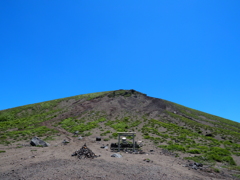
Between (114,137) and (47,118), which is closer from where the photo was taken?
(114,137)

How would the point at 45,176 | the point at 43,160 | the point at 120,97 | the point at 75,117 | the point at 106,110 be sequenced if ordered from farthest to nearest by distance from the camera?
the point at 120,97 < the point at 106,110 < the point at 75,117 < the point at 43,160 < the point at 45,176

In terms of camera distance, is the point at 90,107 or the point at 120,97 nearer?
the point at 90,107

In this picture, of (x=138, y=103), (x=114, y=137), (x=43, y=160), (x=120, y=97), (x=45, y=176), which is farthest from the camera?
(x=120, y=97)

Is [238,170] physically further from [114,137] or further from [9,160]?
[9,160]

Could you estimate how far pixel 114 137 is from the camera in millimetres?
26875

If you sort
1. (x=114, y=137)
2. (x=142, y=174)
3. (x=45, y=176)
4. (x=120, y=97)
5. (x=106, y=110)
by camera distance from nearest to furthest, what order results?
1. (x=45, y=176)
2. (x=142, y=174)
3. (x=114, y=137)
4. (x=106, y=110)
5. (x=120, y=97)

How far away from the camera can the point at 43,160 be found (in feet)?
42.8

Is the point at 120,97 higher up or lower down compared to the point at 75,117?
higher up

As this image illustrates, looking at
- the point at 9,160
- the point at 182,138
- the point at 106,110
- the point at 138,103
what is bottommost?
the point at 9,160

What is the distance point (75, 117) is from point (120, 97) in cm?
2155

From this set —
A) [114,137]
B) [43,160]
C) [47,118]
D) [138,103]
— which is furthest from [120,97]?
[43,160]

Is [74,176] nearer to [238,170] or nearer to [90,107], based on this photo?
[238,170]

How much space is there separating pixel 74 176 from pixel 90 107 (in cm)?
4329

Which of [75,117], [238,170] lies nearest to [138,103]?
[75,117]
